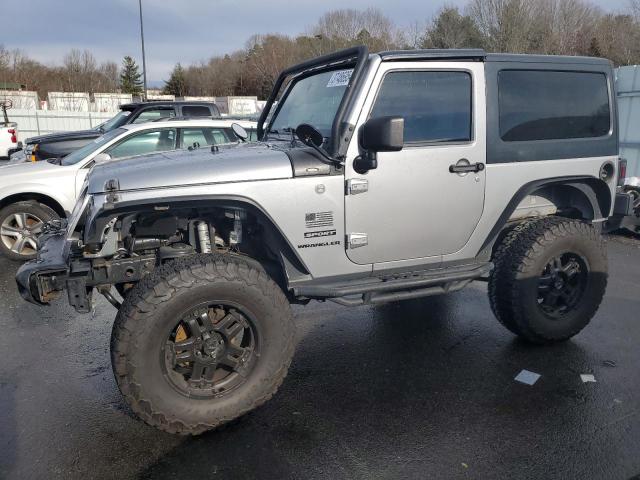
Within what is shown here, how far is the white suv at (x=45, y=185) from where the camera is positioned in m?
6.53

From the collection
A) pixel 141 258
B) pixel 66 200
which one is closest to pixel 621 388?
pixel 141 258

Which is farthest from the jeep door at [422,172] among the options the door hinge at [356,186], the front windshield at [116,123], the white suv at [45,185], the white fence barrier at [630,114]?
the front windshield at [116,123]

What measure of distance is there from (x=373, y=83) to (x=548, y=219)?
182 centimetres

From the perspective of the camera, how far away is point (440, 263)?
3834mm

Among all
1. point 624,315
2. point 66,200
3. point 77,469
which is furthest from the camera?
point 66,200

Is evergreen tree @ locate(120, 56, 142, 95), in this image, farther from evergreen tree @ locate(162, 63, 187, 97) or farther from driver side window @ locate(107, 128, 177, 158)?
driver side window @ locate(107, 128, 177, 158)

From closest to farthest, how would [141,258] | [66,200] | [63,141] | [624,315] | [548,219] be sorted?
[141,258], [548,219], [624,315], [66,200], [63,141]

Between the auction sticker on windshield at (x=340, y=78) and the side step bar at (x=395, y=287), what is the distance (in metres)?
1.36

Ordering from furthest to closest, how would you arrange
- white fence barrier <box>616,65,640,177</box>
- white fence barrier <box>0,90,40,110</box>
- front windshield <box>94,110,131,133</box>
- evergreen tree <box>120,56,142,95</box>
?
evergreen tree <box>120,56,142,95</box>, white fence barrier <box>0,90,40,110</box>, front windshield <box>94,110,131,133</box>, white fence barrier <box>616,65,640,177</box>

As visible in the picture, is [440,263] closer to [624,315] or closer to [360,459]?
[360,459]

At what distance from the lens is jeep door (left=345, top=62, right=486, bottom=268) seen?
3424 mm

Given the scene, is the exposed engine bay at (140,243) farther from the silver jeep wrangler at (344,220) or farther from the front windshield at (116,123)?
the front windshield at (116,123)

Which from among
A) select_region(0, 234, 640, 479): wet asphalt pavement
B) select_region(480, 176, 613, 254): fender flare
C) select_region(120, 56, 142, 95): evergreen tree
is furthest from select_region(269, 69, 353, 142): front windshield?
select_region(120, 56, 142, 95): evergreen tree

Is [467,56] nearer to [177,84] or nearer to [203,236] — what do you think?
[203,236]
